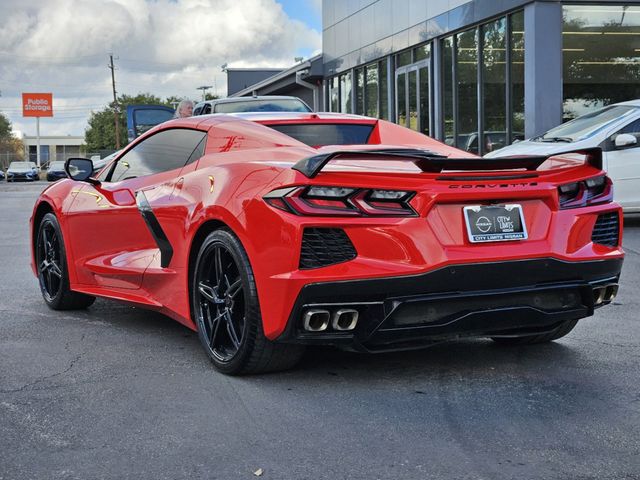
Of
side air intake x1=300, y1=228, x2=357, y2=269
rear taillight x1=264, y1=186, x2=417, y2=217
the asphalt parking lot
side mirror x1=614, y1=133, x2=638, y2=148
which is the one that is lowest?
the asphalt parking lot

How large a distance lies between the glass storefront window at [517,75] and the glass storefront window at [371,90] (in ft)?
28.5

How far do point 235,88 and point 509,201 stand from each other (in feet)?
184

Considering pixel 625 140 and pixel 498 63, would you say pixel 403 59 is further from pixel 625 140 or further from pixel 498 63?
pixel 625 140

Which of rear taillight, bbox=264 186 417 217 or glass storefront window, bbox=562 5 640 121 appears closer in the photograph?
rear taillight, bbox=264 186 417 217

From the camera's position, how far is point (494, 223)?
Result: 4.15 meters

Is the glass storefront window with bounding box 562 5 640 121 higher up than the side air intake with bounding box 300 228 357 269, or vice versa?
the glass storefront window with bounding box 562 5 640 121

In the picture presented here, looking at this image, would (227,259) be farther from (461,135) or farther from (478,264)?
(461,135)

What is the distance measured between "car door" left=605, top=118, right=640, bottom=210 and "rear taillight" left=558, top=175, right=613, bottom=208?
7081 millimetres

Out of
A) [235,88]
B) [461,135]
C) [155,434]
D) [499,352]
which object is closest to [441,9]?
[461,135]

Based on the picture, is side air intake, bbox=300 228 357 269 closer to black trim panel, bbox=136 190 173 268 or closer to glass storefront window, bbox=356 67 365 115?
black trim panel, bbox=136 190 173 268

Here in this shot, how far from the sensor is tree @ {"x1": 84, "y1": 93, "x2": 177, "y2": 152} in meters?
116

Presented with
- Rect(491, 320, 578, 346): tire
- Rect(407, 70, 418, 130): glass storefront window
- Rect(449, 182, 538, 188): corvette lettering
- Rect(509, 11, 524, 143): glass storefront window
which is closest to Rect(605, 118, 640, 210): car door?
Rect(509, 11, 524, 143): glass storefront window

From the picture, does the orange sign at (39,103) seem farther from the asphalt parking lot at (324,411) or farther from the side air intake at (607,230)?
the side air intake at (607,230)

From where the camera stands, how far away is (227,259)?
14.8ft
